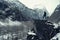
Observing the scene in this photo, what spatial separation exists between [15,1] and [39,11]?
6.6 inches

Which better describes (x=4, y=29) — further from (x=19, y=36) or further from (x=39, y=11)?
(x=39, y=11)

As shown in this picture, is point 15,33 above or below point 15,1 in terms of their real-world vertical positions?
below

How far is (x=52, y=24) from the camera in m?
1.03

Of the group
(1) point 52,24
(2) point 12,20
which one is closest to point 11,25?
(2) point 12,20

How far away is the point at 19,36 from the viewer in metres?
0.99

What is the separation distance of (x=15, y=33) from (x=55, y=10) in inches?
11.9

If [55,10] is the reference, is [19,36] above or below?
below

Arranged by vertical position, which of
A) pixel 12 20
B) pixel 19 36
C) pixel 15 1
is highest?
pixel 15 1

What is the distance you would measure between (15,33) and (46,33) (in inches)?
7.7

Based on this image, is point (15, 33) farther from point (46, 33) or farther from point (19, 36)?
point (46, 33)

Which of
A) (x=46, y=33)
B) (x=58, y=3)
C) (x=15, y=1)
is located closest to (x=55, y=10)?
(x=58, y=3)

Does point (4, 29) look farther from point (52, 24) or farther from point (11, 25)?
point (52, 24)

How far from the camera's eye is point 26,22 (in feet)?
3.32

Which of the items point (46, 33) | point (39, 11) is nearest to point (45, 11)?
point (39, 11)
